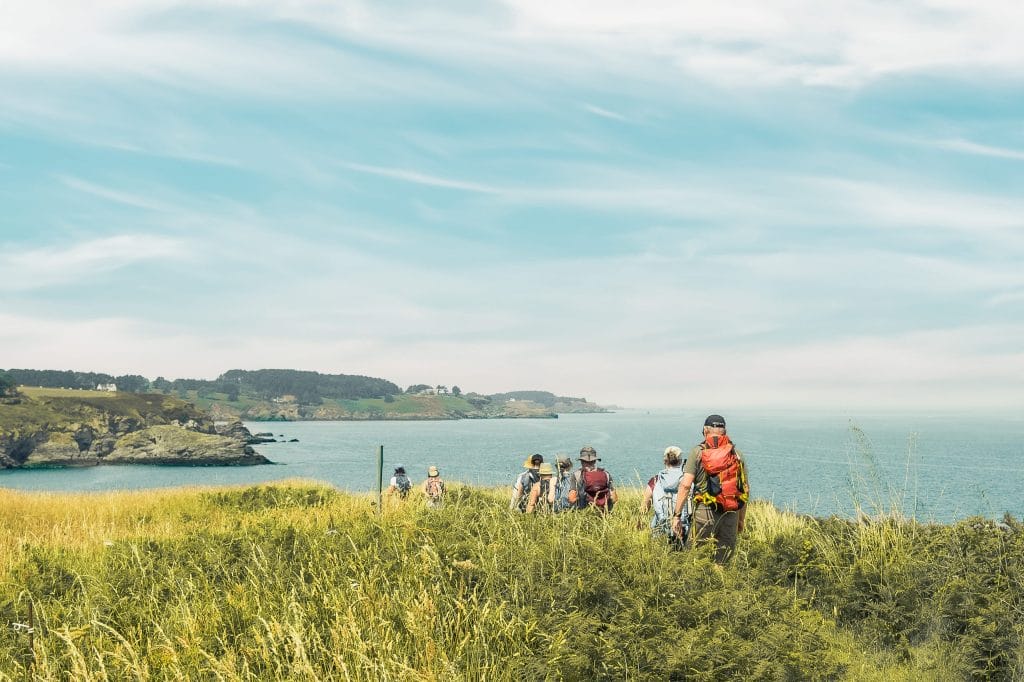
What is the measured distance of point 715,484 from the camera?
29.2ft

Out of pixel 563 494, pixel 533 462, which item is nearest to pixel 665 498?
pixel 563 494

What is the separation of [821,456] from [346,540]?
106 meters

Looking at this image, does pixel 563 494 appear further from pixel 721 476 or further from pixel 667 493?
pixel 721 476

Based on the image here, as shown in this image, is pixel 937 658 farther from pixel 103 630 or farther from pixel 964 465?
pixel 964 465

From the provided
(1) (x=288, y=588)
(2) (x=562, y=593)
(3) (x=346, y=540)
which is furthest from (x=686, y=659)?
(3) (x=346, y=540)

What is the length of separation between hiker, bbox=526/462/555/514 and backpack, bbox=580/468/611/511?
506mm

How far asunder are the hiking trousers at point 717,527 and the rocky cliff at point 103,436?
368 feet

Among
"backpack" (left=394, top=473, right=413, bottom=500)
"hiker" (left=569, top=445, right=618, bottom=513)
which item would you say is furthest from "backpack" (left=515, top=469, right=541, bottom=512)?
"backpack" (left=394, top=473, right=413, bottom=500)

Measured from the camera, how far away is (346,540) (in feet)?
28.9

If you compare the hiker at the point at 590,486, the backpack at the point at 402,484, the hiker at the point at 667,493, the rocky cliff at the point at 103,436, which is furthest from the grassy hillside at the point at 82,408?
the hiker at the point at 667,493

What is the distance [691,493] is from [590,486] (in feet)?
9.39

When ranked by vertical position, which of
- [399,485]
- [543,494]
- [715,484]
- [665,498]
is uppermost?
[715,484]

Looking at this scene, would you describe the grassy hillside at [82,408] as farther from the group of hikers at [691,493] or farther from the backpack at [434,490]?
the group of hikers at [691,493]

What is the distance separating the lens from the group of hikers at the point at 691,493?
29.0 ft
